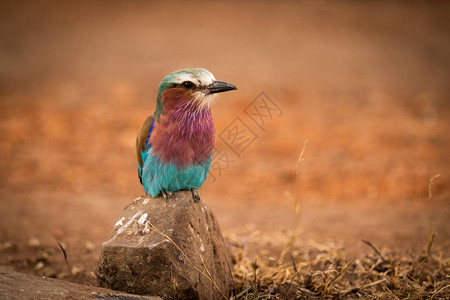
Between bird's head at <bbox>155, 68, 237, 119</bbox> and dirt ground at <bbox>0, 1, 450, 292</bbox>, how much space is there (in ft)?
4.99

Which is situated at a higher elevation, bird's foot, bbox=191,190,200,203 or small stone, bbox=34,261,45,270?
bird's foot, bbox=191,190,200,203

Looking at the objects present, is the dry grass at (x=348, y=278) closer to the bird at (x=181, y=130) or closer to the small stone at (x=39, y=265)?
the bird at (x=181, y=130)

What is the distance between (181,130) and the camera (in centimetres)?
383

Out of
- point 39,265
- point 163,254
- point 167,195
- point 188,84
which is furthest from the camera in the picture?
point 39,265

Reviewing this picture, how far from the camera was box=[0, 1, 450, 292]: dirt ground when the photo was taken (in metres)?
6.84

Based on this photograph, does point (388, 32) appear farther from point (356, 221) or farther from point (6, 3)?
point (6, 3)

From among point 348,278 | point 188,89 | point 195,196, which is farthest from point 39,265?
point 348,278

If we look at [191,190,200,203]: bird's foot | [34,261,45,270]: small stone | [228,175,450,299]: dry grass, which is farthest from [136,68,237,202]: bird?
[34,261,45,270]: small stone

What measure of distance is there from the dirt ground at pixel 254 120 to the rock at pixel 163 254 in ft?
4.28

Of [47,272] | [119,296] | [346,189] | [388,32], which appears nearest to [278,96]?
[346,189]

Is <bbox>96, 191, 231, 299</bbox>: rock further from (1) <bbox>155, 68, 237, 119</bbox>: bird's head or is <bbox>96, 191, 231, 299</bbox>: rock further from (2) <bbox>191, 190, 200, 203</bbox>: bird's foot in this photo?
(1) <bbox>155, 68, 237, 119</bbox>: bird's head

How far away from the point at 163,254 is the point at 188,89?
1.32m

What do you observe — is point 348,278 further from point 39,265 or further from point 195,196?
point 39,265

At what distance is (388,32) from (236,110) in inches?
361
